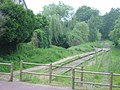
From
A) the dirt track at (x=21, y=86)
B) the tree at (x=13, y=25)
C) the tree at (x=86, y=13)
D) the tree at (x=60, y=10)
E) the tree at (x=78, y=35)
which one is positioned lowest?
the dirt track at (x=21, y=86)

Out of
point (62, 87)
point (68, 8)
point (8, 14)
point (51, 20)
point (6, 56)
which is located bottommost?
point (62, 87)

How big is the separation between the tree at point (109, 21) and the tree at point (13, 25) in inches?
2585

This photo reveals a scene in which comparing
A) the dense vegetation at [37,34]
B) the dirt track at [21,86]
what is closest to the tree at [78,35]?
the dense vegetation at [37,34]

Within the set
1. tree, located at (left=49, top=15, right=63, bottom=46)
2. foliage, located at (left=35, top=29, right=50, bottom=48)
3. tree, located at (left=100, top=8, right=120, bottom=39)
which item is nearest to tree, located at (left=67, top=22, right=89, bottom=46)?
tree, located at (left=49, top=15, right=63, bottom=46)

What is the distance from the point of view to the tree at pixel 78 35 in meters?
51.6

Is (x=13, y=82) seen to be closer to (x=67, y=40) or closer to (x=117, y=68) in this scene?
(x=117, y=68)

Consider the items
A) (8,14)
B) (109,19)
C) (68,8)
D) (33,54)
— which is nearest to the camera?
(8,14)

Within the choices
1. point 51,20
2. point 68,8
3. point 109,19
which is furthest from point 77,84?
point 109,19

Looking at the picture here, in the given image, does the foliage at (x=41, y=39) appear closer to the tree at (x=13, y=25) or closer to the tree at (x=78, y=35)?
the tree at (x=13, y=25)

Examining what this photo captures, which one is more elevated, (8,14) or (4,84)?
(8,14)

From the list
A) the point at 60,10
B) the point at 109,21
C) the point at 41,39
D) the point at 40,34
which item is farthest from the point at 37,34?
the point at 109,21

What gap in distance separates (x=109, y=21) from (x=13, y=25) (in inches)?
2888

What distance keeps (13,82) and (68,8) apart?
170 feet

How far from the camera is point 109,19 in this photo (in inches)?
3620
